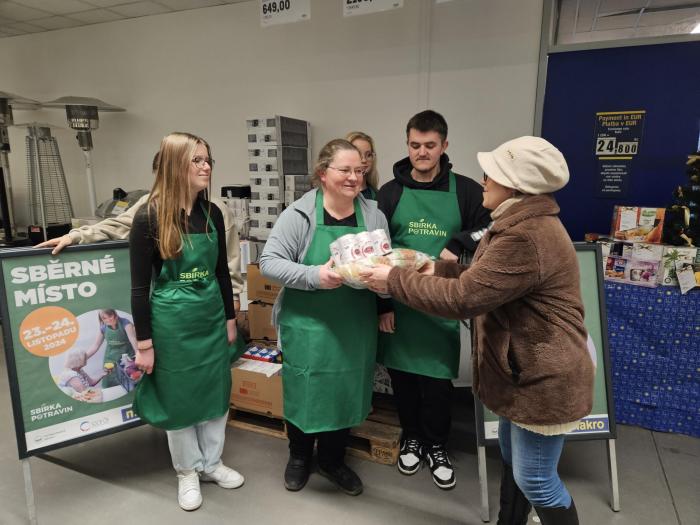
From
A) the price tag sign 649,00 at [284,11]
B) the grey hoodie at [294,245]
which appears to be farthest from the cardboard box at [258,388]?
the price tag sign 649,00 at [284,11]

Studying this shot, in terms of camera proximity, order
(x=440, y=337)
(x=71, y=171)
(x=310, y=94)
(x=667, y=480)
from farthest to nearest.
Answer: (x=71, y=171), (x=310, y=94), (x=667, y=480), (x=440, y=337)

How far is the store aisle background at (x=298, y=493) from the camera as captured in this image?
76.1 inches

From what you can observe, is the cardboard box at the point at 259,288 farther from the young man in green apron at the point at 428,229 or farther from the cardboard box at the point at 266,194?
the young man in green apron at the point at 428,229

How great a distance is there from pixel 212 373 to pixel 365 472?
927 mm

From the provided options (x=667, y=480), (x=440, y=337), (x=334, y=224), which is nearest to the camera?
(x=334, y=224)

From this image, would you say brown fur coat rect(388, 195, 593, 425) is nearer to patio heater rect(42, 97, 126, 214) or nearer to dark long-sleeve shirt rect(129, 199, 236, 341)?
dark long-sleeve shirt rect(129, 199, 236, 341)

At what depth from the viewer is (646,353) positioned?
2586 millimetres

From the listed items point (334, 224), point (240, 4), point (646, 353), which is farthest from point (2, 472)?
point (240, 4)

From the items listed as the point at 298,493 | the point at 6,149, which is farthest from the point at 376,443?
the point at 6,149

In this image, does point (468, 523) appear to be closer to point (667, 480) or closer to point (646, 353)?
point (667, 480)

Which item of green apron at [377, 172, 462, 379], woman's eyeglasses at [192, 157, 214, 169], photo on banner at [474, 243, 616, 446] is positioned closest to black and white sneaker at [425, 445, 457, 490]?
green apron at [377, 172, 462, 379]

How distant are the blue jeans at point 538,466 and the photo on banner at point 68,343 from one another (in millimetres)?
1726

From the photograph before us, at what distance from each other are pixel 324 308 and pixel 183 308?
0.56 m

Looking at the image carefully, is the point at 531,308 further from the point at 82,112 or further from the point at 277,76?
the point at 82,112
